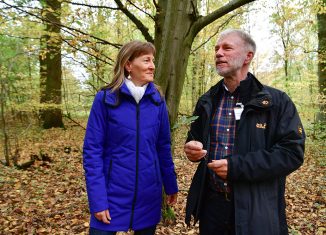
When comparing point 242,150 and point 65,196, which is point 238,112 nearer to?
point 242,150

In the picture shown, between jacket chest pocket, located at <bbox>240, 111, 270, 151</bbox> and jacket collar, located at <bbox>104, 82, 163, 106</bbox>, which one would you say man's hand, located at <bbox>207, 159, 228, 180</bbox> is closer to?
jacket chest pocket, located at <bbox>240, 111, 270, 151</bbox>

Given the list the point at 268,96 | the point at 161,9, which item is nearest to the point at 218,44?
the point at 268,96

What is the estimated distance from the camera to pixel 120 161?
228cm

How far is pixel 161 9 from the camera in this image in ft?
12.0

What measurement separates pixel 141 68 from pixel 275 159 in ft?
4.15

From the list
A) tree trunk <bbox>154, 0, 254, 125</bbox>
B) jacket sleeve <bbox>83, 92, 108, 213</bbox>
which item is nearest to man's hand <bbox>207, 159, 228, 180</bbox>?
jacket sleeve <bbox>83, 92, 108, 213</bbox>

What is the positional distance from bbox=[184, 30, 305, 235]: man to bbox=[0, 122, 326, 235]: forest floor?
1807mm

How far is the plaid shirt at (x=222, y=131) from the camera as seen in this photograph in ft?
7.66

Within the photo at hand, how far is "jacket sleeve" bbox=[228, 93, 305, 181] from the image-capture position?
201cm

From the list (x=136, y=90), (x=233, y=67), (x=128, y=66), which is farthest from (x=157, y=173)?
(x=233, y=67)

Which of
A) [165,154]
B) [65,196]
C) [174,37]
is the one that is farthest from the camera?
[65,196]

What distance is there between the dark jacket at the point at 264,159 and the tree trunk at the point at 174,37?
4.89 feet

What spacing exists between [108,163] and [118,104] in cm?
48

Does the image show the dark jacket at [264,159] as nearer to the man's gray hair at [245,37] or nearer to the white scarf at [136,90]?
the man's gray hair at [245,37]
